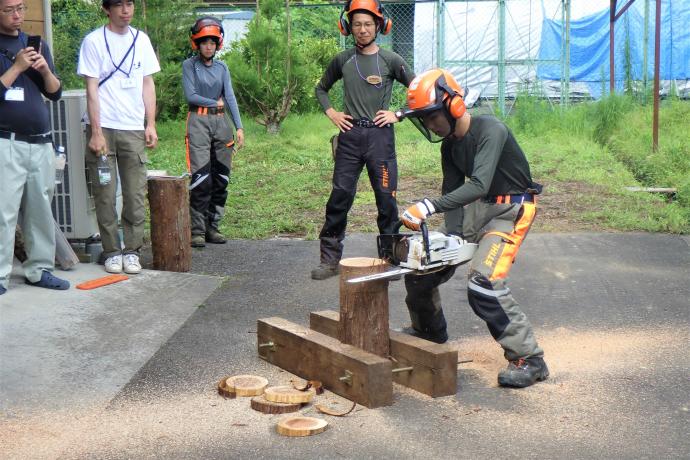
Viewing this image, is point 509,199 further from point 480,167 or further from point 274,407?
point 274,407

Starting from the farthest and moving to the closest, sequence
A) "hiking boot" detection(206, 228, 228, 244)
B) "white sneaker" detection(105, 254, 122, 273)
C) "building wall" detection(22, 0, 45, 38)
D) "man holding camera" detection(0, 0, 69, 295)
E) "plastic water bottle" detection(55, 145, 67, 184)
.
Result: "hiking boot" detection(206, 228, 228, 244) → "building wall" detection(22, 0, 45, 38) → "white sneaker" detection(105, 254, 122, 273) → "plastic water bottle" detection(55, 145, 67, 184) → "man holding camera" detection(0, 0, 69, 295)

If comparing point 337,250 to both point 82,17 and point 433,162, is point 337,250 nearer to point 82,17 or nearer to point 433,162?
point 433,162

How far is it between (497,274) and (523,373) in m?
0.57

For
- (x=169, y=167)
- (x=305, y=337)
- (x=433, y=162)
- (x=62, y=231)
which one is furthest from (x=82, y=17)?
(x=305, y=337)

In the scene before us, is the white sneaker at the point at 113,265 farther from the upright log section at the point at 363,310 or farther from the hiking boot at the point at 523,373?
the hiking boot at the point at 523,373

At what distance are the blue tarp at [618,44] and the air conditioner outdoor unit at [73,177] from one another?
47.3ft

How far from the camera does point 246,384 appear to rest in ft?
17.4

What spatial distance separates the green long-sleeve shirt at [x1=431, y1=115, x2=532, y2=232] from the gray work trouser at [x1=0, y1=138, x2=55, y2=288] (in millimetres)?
3057

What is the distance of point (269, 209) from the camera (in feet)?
36.7

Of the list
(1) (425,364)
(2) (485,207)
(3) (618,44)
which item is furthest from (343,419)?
(3) (618,44)

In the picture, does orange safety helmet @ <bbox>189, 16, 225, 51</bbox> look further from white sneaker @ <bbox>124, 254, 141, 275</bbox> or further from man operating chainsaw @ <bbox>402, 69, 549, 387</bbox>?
man operating chainsaw @ <bbox>402, 69, 549, 387</bbox>

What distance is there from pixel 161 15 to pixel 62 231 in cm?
1016

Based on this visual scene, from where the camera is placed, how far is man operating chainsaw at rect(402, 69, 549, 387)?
17.7 feet

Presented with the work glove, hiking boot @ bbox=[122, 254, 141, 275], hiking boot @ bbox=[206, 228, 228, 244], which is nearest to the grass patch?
hiking boot @ bbox=[206, 228, 228, 244]
